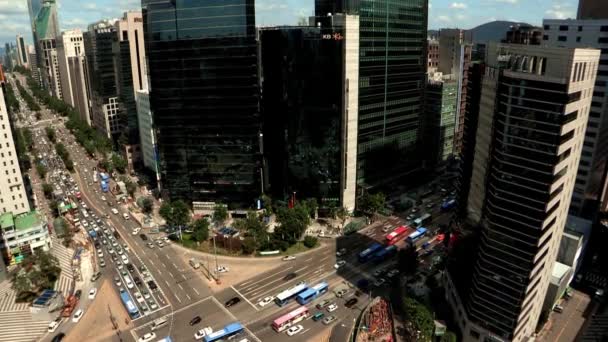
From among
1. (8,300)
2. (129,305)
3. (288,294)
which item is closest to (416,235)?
(288,294)

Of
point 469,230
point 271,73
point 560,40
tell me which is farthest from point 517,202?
point 271,73

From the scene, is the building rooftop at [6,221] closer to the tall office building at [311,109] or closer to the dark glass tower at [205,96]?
the dark glass tower at [205,96]

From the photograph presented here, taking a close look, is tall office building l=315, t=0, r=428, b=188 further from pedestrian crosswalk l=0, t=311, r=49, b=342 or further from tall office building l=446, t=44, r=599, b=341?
pedestrian crosswalk l=0, t=311, r=49, b=342

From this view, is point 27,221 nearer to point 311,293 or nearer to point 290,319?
point 290,319

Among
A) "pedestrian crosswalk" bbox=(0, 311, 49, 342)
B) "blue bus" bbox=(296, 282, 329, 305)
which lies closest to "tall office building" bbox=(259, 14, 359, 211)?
"blue bus" bbox=(296, 282, 329, 305)

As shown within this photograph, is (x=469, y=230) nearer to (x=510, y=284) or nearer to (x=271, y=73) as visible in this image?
(x=510, y=284)

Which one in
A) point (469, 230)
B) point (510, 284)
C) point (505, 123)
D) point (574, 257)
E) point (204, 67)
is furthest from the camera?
point (204, 67)

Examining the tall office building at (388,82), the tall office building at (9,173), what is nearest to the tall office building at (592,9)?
the tall office building at (388,82)
